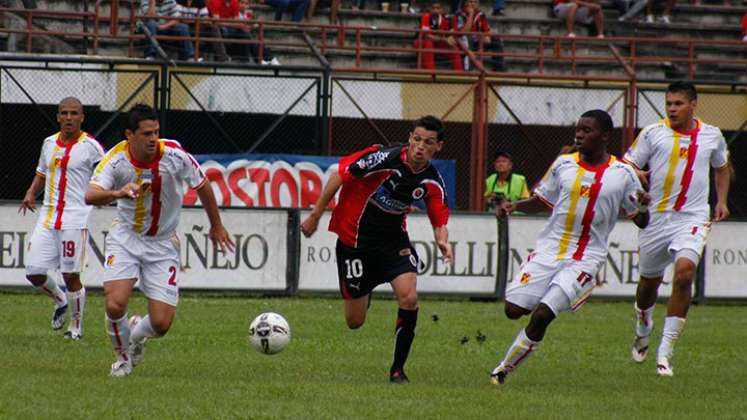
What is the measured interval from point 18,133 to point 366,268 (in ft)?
40.4

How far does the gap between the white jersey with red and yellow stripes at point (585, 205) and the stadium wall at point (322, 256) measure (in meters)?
8.46

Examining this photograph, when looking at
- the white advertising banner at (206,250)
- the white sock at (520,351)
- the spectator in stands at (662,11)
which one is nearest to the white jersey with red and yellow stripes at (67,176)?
the white advertising banner at (206,250)

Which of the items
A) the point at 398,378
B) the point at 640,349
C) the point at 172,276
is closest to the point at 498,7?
the point at 640,349

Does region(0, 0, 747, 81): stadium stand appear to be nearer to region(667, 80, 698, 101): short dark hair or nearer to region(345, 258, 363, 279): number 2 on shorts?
region(345, 258, 363, 279): number 2 on shorts

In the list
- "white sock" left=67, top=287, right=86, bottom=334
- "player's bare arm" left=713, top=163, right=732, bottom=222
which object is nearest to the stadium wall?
"white sock" left=67, top=287, right=86, bottom=334

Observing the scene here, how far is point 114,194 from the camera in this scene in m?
9.88

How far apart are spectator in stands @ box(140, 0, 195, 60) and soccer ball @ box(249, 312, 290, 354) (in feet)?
43.6

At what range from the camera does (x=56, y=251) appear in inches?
563

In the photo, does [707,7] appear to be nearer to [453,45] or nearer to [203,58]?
[453,45]

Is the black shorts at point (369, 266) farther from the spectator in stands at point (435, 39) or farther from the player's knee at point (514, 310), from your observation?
the spectator in stands at point (435, 39)

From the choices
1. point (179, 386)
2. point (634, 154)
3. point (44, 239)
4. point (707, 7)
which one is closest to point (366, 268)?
point (179, 386)

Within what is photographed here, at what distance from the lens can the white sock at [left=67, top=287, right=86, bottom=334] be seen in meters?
13.9

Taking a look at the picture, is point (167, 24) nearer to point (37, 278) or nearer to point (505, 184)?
point (505, 184)

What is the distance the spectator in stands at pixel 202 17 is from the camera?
24812 millimetres
